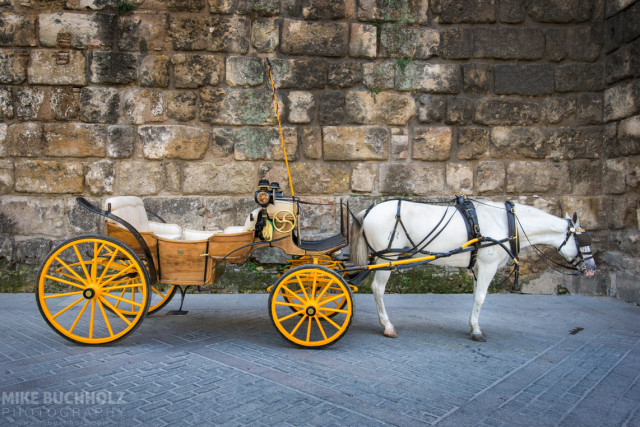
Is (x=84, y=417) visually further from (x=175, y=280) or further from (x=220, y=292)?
(x=220, y=292)

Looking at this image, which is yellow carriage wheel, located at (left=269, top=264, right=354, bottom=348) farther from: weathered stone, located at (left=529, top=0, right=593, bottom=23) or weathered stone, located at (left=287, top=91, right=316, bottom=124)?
weathered stone, located at (left=529, top=0, right=593, bottom=23)

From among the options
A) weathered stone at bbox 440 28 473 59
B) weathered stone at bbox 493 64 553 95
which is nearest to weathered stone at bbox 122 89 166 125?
weathered stone at bbox 440 28 473 59

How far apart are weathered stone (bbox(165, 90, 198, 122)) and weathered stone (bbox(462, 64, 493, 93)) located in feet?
11.9

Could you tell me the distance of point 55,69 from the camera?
6.14 meters

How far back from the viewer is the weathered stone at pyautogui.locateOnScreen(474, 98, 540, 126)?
6527mm

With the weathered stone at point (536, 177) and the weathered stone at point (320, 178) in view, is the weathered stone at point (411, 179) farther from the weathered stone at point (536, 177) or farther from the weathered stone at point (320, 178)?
the weathered stone at point (536, 177)

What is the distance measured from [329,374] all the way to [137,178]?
4.04 m

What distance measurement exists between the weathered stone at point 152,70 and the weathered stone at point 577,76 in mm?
5266

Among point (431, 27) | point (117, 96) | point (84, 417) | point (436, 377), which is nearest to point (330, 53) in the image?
point (431, 27)

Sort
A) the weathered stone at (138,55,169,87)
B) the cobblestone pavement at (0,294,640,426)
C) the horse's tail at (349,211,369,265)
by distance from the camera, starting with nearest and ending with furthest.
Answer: the cobblestone pavement at (0,294,640,426), the horse's tail at (349,211,369,265), the weathered stone at (138,55,169,87)

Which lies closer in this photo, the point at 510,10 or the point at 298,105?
the point at 298,105

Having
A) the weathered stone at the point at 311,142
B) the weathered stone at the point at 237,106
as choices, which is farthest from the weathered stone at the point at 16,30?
the weathered stone at the point at 311,142

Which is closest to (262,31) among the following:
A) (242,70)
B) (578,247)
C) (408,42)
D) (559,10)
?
(242,70)

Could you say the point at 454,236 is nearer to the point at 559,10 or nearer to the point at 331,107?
the point at 331,107
